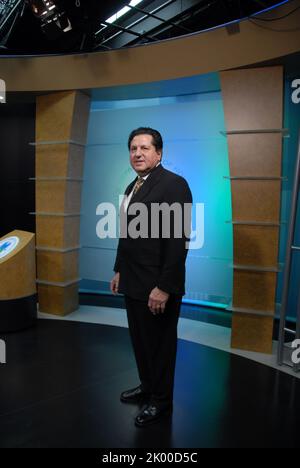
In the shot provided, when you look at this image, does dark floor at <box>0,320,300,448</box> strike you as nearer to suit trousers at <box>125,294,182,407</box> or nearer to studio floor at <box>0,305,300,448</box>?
studio floor at <box>0,305,300,448</box>

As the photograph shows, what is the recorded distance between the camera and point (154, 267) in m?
1.97

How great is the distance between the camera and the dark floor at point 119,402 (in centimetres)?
191

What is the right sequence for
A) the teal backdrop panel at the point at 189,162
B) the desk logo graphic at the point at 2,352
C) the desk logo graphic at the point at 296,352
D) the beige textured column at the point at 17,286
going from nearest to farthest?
the desk logo graphic at the point at 296,352 < the desk logo graphic at the point at 2,352 < the beige textured column at the point at 17,286 < the teal backdrop panel at the point at 189,162

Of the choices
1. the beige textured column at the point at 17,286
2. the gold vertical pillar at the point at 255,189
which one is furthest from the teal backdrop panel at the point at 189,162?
the beige textured column at the point at 17,286

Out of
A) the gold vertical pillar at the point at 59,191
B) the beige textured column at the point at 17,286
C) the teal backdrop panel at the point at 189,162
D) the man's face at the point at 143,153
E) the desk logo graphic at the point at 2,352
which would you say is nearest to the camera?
the man's face at the point at 143,153

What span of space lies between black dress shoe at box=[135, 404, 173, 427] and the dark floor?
0.14 ft

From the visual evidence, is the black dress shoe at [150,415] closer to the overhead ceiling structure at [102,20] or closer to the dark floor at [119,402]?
the dark floor at [119,402]

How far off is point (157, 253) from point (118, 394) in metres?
1.08

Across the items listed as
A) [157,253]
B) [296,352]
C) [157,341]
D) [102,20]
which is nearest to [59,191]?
[102,20]

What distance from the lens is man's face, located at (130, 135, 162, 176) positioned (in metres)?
2.01

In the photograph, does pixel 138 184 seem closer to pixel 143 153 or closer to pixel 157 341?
pixel 143 153

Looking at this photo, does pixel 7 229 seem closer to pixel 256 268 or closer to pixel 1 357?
pixel 1 357

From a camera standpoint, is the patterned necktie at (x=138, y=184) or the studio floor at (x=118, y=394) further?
the patterned necktie at (x=138, y=184)

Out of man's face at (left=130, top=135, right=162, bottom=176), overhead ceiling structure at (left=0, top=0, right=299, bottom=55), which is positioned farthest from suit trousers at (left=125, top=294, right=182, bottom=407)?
overhead ceiling structure at (left=0, top=0, right=299, bottom=55)
